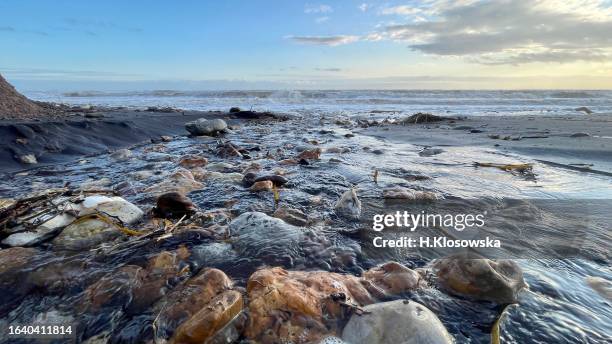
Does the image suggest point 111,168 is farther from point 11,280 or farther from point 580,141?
point 580,141

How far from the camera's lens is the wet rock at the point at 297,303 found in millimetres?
1441

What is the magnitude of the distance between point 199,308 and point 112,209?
142 cm

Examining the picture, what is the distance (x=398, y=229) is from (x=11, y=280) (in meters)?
2.41

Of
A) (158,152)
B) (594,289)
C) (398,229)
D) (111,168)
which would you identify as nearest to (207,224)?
(398,229)

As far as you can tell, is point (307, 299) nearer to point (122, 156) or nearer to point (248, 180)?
point (248, 180)

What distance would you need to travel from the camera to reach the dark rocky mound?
7.06 meters

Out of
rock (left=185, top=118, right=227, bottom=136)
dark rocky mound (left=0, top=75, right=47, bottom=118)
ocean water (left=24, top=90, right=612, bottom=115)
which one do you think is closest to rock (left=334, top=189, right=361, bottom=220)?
rock (left=185, top=118, right=227, bottom=136)

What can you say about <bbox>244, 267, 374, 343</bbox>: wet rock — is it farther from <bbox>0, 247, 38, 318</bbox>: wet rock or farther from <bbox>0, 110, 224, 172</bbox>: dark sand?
<bbox>0, 110, 224, 172</bbox>: dark sand

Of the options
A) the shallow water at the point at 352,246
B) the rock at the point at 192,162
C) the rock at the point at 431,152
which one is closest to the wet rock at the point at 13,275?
the shallow water at the point at 352,246

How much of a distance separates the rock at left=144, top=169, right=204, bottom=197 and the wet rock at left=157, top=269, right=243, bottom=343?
71.1 inches

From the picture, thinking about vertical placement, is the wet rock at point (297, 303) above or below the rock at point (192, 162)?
below

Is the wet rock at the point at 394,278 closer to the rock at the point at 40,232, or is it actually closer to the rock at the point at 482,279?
the rock at the point at 482,279

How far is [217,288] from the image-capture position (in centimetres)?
170

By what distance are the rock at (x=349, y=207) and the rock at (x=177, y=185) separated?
5.10ft
